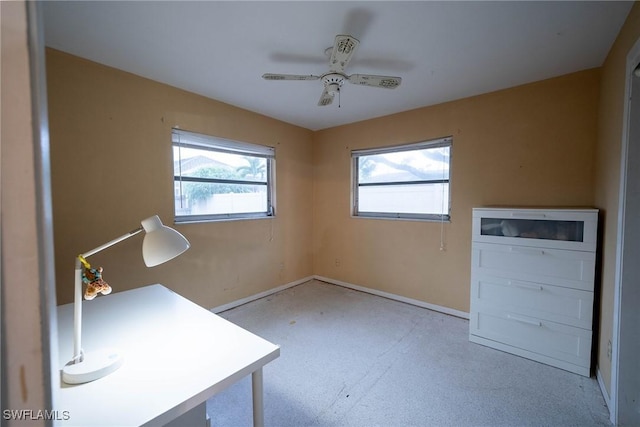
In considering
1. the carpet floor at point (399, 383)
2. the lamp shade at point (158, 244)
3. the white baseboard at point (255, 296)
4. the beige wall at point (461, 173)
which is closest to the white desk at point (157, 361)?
the lamp shade at point (158, 244)

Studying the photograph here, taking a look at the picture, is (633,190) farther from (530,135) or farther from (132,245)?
(132,245)

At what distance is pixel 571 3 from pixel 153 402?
2.69 m

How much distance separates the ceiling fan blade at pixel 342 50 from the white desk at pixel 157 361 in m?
1.62

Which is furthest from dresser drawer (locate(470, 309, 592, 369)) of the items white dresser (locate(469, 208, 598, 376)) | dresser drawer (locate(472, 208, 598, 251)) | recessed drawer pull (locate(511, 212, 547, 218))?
recessed drawer pull (locate(511, 212, 547, 218))

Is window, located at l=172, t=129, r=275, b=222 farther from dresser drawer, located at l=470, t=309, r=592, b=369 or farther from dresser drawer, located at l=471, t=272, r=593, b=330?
dresser drawer, located at l=470, t=309, r=592, b=369

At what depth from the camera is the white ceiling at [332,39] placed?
1.56 metres

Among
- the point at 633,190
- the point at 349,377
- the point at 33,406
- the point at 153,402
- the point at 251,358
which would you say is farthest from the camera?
the point at 349,377

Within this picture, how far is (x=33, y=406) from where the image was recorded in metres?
0.34

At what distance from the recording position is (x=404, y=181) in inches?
133

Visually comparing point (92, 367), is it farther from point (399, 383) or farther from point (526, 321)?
point (526, 321)

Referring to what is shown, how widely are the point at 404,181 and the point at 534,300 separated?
177cm

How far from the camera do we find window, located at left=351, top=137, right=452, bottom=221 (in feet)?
10.1

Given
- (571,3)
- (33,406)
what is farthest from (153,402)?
(571,3)

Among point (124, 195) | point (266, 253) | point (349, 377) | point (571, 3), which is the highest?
point (571, 3)
